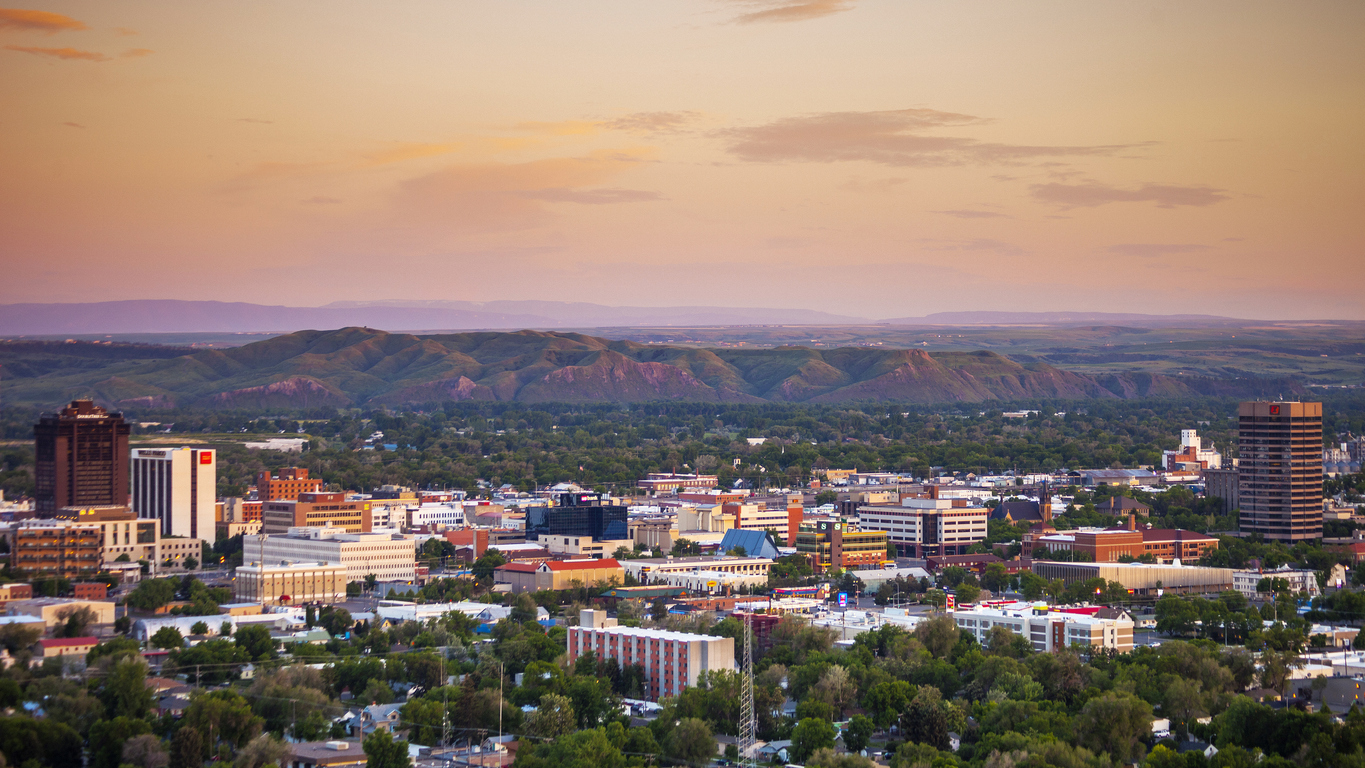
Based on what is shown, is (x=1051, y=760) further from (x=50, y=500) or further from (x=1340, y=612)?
(x=50, y=500)

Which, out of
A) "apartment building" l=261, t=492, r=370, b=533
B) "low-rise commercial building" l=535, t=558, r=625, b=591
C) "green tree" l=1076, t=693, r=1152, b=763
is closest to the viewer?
"green tree" l=1076, t=693, r=1152, b=763

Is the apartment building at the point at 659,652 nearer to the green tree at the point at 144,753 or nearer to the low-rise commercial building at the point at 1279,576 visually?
the green tree at the point at 144,753

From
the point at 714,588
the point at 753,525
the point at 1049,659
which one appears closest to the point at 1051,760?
the point at 1049,659

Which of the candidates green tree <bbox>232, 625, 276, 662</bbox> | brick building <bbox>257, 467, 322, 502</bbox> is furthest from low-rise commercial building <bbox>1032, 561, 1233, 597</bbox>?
brick building <bbox>257, 467, 322, 502</bbox>

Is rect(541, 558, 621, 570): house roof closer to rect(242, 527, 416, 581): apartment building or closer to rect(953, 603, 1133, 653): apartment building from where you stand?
rect(242, 527, 416, 581): apartment building

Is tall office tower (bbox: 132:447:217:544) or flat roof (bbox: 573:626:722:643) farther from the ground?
tall office tower (bbox: 132:447:217:544)

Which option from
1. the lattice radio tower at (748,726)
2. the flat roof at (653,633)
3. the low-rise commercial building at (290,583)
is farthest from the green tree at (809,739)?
the low-rise commercial building at (290,583)

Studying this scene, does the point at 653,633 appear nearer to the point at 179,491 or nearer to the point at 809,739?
the point at 809,739
